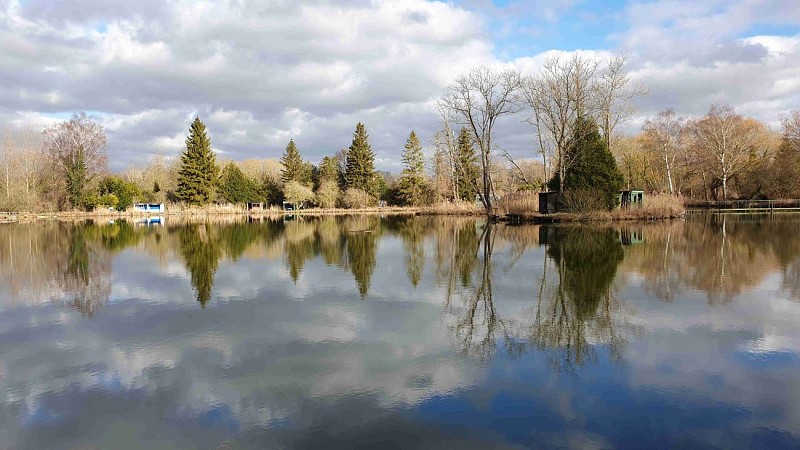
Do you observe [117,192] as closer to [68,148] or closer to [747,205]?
[68,148]

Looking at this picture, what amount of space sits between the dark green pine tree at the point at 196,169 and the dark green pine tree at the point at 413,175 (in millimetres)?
23592

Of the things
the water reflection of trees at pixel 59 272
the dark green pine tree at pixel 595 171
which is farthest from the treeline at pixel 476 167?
the water reflection of trees at pixel 59 272

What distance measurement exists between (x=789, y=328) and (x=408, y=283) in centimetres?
708

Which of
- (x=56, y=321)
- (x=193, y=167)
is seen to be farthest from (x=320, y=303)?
(x=193, y=167)

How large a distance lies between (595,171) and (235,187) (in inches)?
1895

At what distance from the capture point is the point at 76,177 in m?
54.8

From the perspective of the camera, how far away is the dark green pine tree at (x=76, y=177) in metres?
54.7

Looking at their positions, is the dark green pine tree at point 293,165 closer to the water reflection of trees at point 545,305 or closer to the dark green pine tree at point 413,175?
the dark green pine tree at point 413,175

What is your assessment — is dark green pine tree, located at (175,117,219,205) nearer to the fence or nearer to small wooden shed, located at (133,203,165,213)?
small wooden shed, located at (133,203,165,213)

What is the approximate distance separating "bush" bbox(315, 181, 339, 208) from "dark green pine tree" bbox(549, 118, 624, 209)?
39121mm

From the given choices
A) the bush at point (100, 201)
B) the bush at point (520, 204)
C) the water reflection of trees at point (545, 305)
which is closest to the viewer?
the water reflection of trees at point (545, 305)

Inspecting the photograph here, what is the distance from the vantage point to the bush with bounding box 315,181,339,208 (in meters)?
65.1

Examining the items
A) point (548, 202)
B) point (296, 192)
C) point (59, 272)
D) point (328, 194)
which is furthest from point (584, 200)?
Answer: point (296, 192)

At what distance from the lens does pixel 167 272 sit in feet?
47.3
